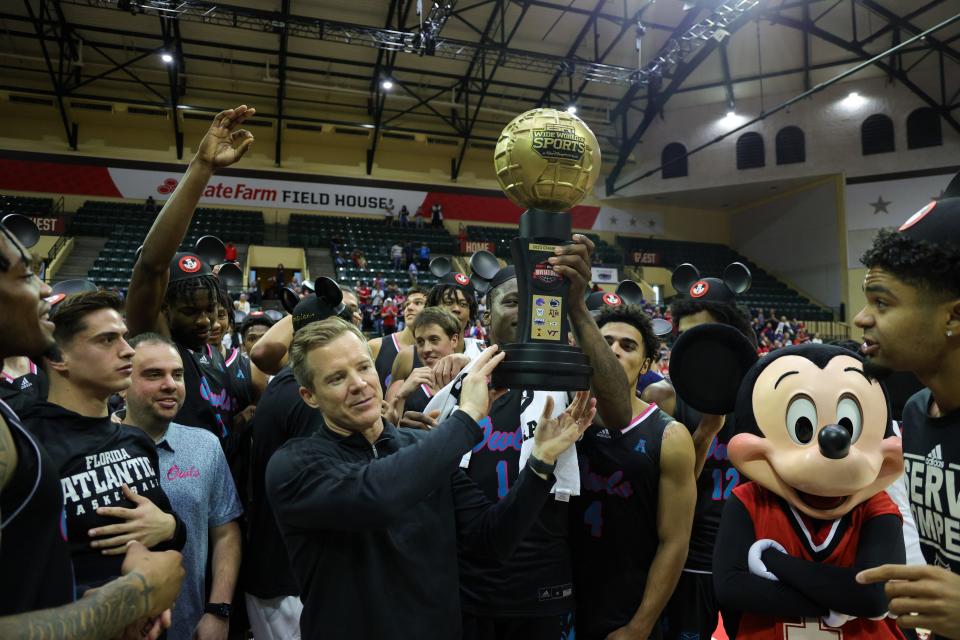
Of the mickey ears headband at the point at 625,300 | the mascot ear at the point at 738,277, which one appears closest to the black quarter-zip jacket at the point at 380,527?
the mickey ears headband at the point at 625,300

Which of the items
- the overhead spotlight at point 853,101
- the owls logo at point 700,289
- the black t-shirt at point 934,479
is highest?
the overhead spotlight at point 853,101

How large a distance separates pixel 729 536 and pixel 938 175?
20.8 meters

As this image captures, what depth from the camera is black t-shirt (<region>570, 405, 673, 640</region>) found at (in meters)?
2.01

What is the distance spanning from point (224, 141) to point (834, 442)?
2.14m

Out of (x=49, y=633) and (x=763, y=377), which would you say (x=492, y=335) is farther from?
(x=49, y=633)

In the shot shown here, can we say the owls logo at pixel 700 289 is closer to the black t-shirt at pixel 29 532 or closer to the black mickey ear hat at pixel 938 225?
the black mickey ear hat at pixel 938 225

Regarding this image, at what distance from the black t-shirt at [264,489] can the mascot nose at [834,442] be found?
1.85m

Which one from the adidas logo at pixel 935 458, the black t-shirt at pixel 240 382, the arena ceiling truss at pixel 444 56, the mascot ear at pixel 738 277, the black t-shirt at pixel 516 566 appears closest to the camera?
the adidas logo at pixel 935 458

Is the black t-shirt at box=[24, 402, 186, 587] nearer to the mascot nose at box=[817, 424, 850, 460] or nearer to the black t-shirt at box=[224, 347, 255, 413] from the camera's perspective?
the black t-shirt at box=[224, 347, 255, 413]

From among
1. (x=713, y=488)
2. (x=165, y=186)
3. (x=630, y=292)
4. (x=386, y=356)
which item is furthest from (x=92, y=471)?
(x=165, y=186)

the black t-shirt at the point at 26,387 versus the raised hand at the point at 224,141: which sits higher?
the raised hand at the point at 224,141

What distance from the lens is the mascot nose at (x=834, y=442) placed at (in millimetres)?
1343

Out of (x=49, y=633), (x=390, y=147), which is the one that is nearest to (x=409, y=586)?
(x=49, y=633)

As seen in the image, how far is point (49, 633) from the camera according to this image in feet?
3.75
